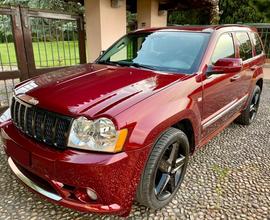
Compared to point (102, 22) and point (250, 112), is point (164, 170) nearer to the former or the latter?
point (250, 112)

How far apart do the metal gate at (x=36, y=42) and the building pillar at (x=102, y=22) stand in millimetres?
545

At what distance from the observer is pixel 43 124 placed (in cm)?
223

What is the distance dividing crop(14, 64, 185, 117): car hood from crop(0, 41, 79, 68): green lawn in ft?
7.99

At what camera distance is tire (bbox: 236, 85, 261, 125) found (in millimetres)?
4686

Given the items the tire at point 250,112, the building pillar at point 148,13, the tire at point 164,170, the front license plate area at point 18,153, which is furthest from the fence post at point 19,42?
the building pillar at point 148,13

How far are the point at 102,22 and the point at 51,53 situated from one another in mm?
1494

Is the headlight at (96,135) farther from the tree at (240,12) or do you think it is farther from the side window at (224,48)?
the tree at (240,12)

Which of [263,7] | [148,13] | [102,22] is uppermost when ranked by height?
[263,7]

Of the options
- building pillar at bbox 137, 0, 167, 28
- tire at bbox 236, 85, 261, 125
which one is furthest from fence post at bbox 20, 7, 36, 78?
building pillar at bbox 137, 0, 167, 28

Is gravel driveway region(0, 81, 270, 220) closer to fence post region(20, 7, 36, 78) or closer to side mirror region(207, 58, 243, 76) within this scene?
side mirror region(207, 58, 243, 76)

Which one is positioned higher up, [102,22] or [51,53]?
[102,22]

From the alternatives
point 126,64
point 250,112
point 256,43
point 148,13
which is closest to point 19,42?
point 126,64

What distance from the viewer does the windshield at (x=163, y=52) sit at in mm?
3074

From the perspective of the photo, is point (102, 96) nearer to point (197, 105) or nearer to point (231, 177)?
point (197, 105)
